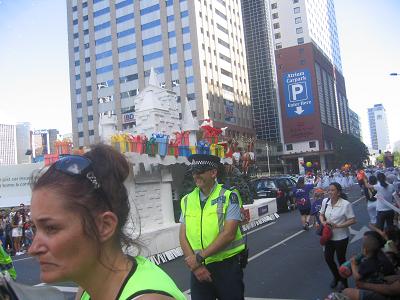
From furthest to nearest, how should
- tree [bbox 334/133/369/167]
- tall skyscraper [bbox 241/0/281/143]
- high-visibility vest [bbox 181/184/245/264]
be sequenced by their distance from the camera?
tall skyscraper [bbox 241/0/281/143] → tree [bbox 334/133/369/167] → high-visibility vest [bbox 181/184/245/264]

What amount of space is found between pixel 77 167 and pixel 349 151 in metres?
89.8

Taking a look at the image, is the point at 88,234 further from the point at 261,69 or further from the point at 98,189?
the point at 261,69

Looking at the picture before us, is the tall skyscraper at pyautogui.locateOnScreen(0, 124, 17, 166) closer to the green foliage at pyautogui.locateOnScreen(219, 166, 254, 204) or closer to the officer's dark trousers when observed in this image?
the green foliage at pyautogui.locateOnScreen(219, 166, 254, 204)

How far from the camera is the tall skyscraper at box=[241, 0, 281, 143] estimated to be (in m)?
83.1

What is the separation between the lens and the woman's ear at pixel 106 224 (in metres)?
1.32

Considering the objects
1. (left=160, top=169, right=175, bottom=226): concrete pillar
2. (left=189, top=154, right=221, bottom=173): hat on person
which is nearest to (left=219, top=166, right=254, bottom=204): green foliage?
(left=160, top=169, right=175, bottom=226): concrete pillar

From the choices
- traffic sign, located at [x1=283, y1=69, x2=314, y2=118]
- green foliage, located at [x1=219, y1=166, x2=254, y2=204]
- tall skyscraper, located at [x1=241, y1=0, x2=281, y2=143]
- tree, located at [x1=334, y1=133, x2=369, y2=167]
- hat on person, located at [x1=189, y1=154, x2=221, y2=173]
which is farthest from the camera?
tall skyscraper, located at [x1=241, y1=0, x2=281, y2=143]

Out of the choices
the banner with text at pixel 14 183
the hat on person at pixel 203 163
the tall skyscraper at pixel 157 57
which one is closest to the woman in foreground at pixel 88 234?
the hat on person at pixel 203 163

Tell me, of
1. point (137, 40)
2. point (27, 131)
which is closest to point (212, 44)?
point (137, 40)

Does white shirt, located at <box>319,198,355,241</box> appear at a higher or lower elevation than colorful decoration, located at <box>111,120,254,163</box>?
lower

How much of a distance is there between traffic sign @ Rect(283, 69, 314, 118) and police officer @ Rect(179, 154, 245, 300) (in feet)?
260

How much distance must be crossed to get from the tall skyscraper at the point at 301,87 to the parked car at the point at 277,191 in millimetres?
61373

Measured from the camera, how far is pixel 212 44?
235ft

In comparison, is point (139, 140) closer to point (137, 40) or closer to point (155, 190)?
point (155, 190)
